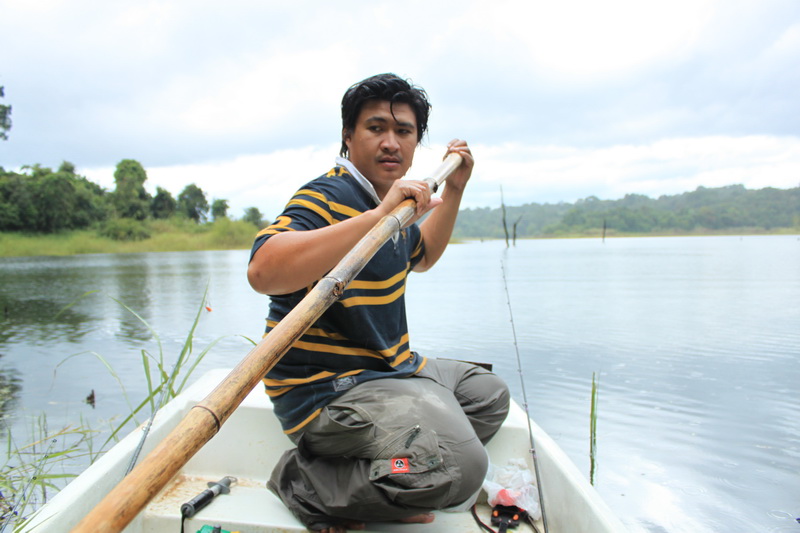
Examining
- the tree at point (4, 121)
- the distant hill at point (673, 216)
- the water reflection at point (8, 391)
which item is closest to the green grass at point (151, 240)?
the tree at point (4, 121)

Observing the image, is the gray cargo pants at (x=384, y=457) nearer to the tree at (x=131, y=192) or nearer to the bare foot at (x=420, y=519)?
the bare foot at (x=420, y=519)

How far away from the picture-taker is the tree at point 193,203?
59.5 m

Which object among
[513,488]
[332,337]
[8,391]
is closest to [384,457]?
[332,337]

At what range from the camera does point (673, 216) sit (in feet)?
299

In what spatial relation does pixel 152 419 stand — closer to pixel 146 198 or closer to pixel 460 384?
pixel 460 384

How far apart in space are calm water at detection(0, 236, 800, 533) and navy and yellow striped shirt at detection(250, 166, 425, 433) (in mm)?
1074

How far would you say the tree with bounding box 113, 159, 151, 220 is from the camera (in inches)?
1984

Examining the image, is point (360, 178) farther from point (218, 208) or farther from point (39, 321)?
point (218, 208)

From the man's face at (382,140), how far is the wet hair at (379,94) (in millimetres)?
20

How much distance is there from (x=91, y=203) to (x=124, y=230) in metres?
3.44

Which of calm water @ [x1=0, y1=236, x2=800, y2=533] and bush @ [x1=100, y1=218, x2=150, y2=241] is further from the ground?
bush @ [x1=100, y1=218, x2=150, y2=241]

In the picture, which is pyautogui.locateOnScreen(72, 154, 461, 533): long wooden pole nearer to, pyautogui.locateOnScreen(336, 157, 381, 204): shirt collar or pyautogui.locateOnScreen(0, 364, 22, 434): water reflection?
pyautogui.locateOnScreen(336, 157, 381, 204): shirt collar

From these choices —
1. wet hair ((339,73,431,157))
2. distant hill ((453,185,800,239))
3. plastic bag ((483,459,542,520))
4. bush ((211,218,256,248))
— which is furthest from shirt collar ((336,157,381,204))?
distant hill ((453,185,800,239))

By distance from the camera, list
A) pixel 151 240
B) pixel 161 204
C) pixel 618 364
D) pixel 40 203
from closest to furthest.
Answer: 1. pixel 618 364
2. pixel 40 203
3. pixel 151 240
4. pixel 161 204
